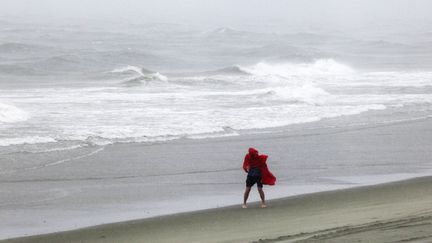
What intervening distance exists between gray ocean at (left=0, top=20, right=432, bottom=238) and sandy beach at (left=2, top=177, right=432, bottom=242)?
644mm

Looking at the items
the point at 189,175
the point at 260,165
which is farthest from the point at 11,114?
the point at 260,165

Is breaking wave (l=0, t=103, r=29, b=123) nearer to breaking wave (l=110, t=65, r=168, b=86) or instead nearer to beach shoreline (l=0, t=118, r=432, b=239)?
beach shoreline (l=0, t=118, r=432, b=239)

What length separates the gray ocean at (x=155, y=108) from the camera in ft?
44.6

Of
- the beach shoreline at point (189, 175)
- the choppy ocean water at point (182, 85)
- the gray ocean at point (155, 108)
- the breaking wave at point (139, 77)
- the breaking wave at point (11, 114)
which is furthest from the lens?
the breaking wave at point (139, 77)

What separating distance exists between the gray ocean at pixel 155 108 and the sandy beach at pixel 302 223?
0.64 meters

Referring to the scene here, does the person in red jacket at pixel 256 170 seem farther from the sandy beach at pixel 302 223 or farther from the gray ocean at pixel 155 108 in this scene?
the gray ocean at pixel 155 108

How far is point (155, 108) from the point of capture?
83.9 ft

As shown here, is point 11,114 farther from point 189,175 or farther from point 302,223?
point 302,223

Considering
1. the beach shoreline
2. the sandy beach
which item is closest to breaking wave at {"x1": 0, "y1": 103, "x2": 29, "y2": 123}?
the beach shoreline

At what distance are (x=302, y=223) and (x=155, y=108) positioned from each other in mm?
15331

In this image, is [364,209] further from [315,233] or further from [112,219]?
[112,219]

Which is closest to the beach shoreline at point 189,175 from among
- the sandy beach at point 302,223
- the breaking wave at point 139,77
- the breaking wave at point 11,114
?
the sandy beach at point 302,223

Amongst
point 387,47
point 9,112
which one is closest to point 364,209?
point 9,112

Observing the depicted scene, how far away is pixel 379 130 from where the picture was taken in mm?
20969
